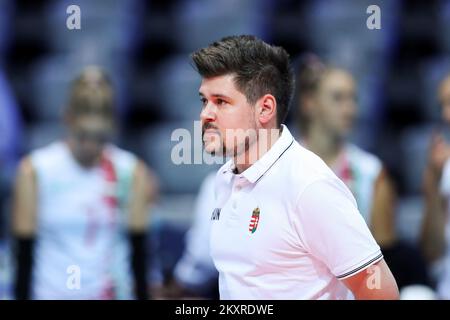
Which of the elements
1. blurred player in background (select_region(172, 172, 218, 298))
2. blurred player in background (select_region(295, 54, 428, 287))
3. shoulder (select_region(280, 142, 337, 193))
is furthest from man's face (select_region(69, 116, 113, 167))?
shoulder (select_region(280, 142, 337, 193))

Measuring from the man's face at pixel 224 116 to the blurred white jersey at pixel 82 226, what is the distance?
169 cm

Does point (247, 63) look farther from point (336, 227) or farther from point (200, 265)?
point (200, 265)

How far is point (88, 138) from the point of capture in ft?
12.6

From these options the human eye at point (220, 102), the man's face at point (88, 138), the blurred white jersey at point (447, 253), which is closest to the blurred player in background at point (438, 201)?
the blurred white jersey at point (447, 253)

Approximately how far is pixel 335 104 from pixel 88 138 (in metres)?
1.10

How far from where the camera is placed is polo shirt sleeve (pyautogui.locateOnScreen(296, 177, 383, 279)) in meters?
1.94

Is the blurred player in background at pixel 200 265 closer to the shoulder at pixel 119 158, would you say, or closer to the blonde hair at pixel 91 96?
the shoulder at pixel 119 158

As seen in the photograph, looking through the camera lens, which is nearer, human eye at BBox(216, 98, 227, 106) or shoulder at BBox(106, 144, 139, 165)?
human eye at BBox(216, 98, 227, 106)

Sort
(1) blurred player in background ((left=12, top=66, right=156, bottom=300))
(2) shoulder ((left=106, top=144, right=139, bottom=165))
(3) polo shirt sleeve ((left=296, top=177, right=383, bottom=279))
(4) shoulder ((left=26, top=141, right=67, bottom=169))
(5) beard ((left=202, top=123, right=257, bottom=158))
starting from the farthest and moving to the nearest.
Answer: (2) shoulder ((left=106, top=144, right=139, bottom=165)) < (4) shoulder ((left=26, top=141, right=67, bottom=169)) < (1) blurred player in background ((left=12, top=66, right=156, bottom=300)) < (5) beard ((left=202, top=123, right=257, bottom=158)) < (3) polo shirt sleeve ((left=296, top=177, right=383, bottom=279))

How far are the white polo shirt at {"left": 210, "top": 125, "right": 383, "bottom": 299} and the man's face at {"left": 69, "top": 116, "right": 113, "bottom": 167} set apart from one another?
1752mm

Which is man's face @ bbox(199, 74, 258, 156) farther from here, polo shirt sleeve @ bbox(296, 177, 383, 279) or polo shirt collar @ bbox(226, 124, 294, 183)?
polo shirt sleeve @ bbox(296, 177, 383, 279)

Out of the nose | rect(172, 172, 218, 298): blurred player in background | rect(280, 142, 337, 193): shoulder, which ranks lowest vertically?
rect(172, 172, 218, 298): blurred player in background
